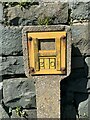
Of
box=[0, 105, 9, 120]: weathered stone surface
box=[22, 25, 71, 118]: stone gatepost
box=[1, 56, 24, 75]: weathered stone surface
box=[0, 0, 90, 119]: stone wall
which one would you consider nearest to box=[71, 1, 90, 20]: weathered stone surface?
box=[0, 0, 90, 119]: stone wall

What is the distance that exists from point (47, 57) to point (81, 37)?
1.31 ft

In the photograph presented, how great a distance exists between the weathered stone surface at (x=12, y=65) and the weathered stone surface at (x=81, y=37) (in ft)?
1.75

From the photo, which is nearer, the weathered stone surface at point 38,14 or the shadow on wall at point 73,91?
the weathered stone surface at point 38,14

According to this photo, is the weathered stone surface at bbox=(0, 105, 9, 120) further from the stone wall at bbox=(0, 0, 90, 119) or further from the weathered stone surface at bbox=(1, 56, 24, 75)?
the weathered stone surface at bbox=(1, 56, 24, 75)

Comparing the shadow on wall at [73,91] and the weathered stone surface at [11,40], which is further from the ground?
the weathered stone surface at [11,40]

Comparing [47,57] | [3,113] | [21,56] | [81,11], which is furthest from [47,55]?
[3,113]

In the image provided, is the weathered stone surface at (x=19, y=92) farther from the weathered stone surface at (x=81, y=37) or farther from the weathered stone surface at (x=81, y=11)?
the weathered stone surface at (x=81, y=11)

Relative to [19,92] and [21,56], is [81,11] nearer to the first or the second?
[21,56]

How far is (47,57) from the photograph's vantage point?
2.63 meters

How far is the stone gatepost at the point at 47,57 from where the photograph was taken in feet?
8.47

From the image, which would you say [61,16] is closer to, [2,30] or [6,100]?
[2,30]

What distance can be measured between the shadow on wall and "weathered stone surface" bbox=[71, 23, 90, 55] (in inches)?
2.1

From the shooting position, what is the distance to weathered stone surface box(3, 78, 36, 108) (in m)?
2.94

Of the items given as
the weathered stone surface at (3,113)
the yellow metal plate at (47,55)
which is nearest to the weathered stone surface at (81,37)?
the yellow metal plate at (47,55)
